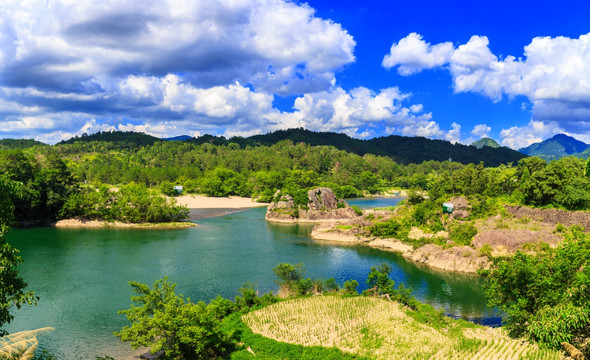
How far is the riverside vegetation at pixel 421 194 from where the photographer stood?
19.6 m

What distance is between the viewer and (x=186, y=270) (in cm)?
4925

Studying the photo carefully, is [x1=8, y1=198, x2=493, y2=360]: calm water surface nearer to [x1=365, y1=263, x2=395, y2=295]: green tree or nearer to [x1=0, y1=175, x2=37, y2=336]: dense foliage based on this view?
[x1=365, y1=263, x2=395, y2=295]: green tree

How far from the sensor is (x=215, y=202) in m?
125

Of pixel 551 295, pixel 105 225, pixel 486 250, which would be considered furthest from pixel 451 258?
pixel 105 225

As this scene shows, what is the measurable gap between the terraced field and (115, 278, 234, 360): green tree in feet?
18.1

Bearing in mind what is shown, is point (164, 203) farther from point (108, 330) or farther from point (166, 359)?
point (166, 359)

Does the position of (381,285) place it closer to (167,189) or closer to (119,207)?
(119,207)

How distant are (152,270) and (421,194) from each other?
178 feet

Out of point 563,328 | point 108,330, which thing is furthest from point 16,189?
point 563,328

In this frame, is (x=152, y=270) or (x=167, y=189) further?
(x=167, y=189)

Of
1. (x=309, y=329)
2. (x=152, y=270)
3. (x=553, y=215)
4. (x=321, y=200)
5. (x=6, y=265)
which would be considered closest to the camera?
(x=6, y=265)

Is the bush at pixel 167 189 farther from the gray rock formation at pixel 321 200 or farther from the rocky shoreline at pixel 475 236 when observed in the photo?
the rocky shoreline at pixel 475 236

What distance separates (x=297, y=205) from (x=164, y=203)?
3349cm

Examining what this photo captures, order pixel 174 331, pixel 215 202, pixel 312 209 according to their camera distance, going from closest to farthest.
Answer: pixel 174 331 < pixel 312 209 < pixel 215 202
